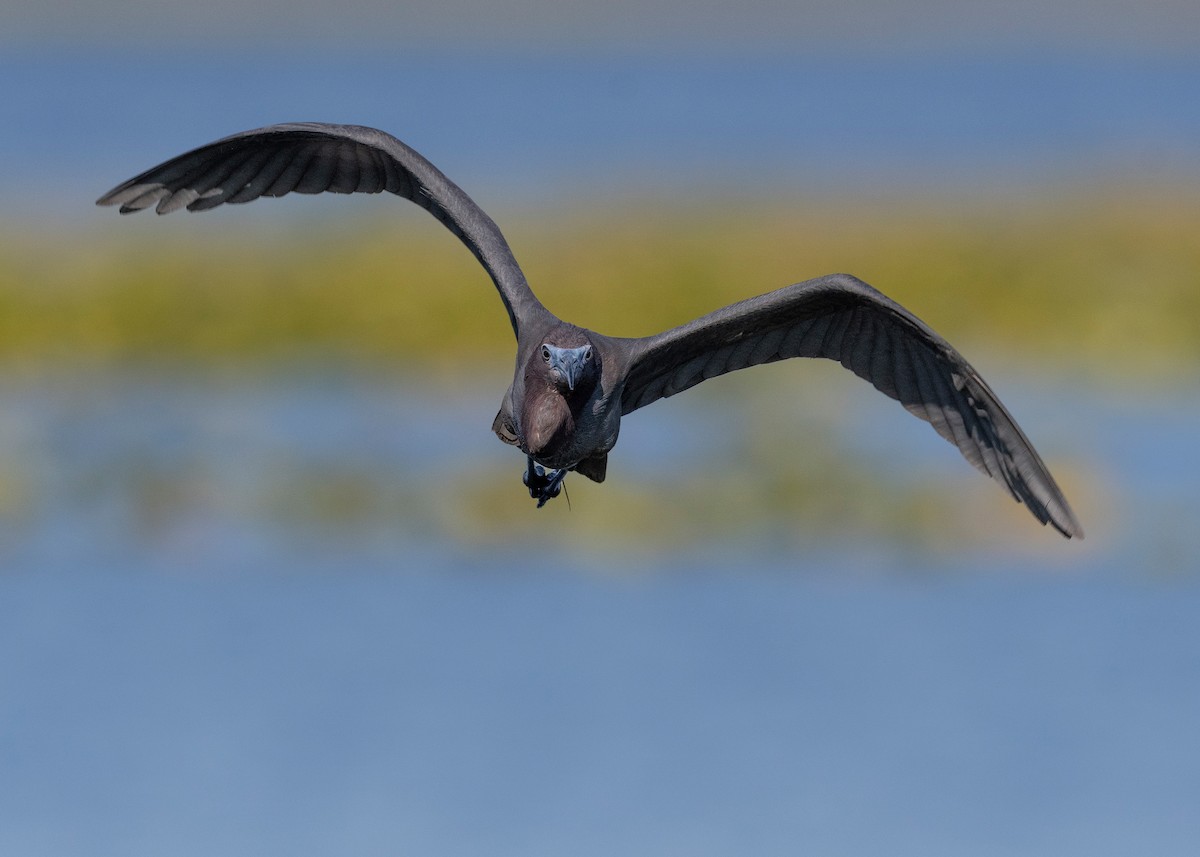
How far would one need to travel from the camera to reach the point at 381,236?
31094 millimetres

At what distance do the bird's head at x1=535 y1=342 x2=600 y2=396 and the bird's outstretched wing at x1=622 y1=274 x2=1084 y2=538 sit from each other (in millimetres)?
596

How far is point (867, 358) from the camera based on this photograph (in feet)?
35.0

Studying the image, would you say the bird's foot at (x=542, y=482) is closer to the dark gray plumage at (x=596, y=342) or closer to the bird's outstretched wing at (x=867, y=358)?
the dark gray plumage at (x=596, y=342)

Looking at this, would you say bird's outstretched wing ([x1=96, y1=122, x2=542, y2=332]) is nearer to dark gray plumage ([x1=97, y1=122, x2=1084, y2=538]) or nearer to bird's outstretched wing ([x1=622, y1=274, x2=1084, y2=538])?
Answer: dark gray plumage ([x1=97, y1=122, x2=1084, y2=538])

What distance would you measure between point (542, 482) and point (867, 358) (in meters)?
1.98

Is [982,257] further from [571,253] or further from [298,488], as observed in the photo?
[298,488]

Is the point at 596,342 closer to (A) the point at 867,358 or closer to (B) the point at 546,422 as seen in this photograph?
(B) the point at 546,422

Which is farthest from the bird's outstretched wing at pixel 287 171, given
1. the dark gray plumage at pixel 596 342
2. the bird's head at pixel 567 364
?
the bird's head at pixel 567 364

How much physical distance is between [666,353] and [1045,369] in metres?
19.0

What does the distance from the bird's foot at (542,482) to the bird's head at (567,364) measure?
2.99 ft

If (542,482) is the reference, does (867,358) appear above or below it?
above

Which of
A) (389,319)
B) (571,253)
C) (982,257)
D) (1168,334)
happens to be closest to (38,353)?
(389,319)

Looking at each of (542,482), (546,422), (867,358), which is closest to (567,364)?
(546,422)

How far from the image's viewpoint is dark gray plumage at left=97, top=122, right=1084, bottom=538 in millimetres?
9227
